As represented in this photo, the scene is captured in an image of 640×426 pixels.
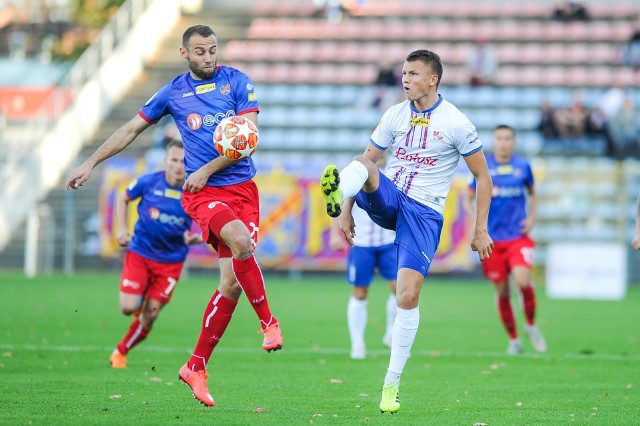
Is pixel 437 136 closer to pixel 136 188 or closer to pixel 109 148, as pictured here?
pixel 109 148

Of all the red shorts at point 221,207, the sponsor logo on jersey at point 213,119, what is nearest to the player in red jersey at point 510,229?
the red shorts at point 221,207

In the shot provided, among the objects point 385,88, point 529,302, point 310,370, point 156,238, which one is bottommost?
point 310,370

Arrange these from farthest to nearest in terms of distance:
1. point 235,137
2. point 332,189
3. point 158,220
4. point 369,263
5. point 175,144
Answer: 1. point 369,263
2. point 158,220
3. point 175,144
4. point 235,137
5. point 332,189

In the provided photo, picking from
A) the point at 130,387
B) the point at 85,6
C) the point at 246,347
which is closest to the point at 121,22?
the point at 85,6

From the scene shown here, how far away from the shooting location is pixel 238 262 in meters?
7.68

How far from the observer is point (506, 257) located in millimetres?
12734

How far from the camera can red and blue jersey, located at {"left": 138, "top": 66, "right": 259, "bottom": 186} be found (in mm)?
7859

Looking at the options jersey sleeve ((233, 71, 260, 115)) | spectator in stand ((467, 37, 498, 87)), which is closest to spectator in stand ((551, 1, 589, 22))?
spectator in stand ((467, 37, 498, 87))

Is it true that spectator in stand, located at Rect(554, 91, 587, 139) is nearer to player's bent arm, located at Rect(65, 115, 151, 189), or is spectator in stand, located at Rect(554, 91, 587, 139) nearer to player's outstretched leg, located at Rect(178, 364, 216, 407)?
player's bent arm, located at Rect(65, 115, 151, 189)

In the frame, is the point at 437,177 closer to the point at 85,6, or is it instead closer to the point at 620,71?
the point at 620,71

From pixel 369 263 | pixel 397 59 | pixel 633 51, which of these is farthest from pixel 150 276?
pixel 633 51

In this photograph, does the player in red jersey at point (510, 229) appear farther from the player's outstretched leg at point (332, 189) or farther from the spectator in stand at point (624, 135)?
the spectator in stand at point (624, 135)

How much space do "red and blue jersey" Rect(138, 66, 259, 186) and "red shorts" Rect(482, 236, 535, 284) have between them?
5.40 metres

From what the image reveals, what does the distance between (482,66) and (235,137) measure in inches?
965
